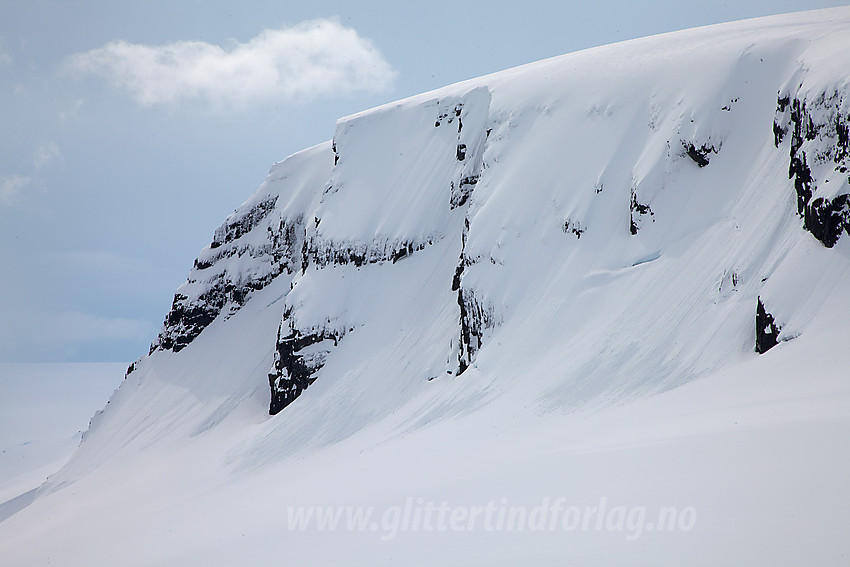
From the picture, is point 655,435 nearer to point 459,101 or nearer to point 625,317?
point 625,317

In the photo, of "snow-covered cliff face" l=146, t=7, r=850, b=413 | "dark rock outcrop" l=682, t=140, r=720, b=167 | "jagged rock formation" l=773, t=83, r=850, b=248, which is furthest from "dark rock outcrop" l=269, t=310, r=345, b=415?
"jagged rock formation" l=773, t=83, r=850, b=248

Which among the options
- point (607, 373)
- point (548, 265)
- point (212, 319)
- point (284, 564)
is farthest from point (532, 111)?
point (212, 319)

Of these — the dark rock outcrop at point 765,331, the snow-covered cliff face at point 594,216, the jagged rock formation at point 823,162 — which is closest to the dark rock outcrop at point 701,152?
the snow-covered cliff face at point 594,216

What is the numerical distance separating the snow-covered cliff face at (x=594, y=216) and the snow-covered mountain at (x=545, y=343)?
0.12 metres

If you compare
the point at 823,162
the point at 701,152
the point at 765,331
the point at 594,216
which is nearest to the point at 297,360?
the point at 594,216

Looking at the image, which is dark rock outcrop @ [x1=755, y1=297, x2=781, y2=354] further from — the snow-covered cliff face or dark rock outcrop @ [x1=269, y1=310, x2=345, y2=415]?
dark rock outcrop @ [x1=269, y1=310, x2=345, y2=415]

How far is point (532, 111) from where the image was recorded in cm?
3272

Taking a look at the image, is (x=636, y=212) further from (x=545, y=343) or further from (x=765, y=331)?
(x=765, y=331)

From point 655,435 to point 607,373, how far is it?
10551mm

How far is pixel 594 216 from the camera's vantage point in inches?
1037

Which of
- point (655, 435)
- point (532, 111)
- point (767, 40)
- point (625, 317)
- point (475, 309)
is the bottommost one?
point (655, 435)

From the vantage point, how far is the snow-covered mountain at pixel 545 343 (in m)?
7.66

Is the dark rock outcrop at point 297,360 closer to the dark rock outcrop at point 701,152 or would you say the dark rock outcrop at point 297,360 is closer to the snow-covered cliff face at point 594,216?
the snow-covered cliff face at point 594,216

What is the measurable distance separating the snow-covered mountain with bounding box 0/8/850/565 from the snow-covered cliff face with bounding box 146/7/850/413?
12cm
